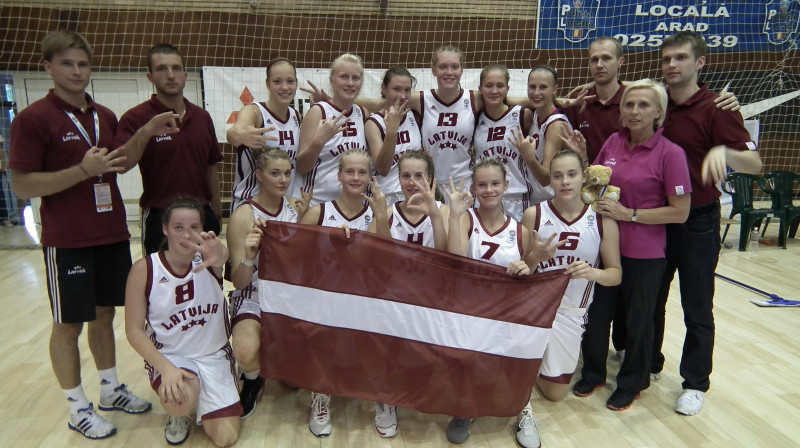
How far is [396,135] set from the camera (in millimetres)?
3236

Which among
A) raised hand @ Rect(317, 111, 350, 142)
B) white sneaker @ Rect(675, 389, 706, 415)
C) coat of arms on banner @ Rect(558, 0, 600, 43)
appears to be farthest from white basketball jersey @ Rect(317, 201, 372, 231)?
coat of arms on banner @ Rect(558, 0, 600, 43)

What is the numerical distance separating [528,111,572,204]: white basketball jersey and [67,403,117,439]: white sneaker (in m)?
2.92

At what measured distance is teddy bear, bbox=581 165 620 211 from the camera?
284 centimetres

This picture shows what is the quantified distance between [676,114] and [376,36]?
20.6ft

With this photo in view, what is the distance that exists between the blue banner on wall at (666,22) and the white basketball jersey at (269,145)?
20.8 feet

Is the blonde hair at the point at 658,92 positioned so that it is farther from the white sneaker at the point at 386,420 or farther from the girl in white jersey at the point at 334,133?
the white sneaker at the point at 386,420

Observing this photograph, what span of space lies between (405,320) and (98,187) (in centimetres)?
170

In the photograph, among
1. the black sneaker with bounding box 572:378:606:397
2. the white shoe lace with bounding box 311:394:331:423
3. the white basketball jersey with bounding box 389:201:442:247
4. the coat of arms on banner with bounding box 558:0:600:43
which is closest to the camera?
the white shoe lace with bounding box 311:394:331:423

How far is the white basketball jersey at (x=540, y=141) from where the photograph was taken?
3.43 metres

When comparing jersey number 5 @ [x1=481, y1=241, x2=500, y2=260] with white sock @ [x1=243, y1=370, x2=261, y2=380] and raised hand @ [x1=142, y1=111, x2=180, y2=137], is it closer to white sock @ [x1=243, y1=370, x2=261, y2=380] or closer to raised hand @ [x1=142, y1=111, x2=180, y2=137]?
white sock @ [x1=243, y1=370, x2=261, y2=380]

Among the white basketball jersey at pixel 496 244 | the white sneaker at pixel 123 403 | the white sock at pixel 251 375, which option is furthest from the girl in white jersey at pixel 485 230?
the white sneaker at pixel 123 403

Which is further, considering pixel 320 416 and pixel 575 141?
pixel 575 141

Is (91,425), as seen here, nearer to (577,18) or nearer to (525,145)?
(525,145)

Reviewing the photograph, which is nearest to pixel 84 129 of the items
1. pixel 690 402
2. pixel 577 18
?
pixel 690 402
